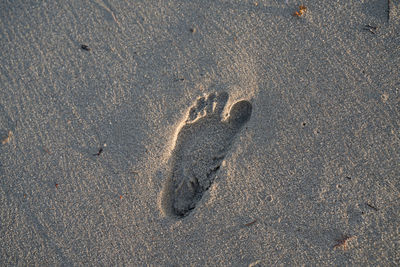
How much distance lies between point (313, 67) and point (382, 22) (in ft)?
1.69

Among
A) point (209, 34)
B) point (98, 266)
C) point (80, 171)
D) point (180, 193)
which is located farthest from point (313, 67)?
point (98, 266)

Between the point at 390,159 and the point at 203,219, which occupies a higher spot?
the point at 390,159

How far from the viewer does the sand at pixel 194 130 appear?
1773 millimetres

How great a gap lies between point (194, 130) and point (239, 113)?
31 centimetres

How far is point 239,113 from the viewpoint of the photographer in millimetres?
1824

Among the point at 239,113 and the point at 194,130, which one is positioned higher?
the point at 239,113

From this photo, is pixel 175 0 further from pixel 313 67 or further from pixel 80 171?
pixel 80 171

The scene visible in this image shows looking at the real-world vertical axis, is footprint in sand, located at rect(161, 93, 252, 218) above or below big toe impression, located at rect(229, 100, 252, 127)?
below

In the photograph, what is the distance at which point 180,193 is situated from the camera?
1819 millimetres

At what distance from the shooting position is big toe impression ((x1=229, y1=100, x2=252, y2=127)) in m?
1.82

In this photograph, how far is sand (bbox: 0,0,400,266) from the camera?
1.77 metres

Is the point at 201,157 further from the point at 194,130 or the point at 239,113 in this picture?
the point at 239,113

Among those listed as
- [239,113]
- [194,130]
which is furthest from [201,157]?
[239,113]

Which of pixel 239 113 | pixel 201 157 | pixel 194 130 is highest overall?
pixel 239 113
